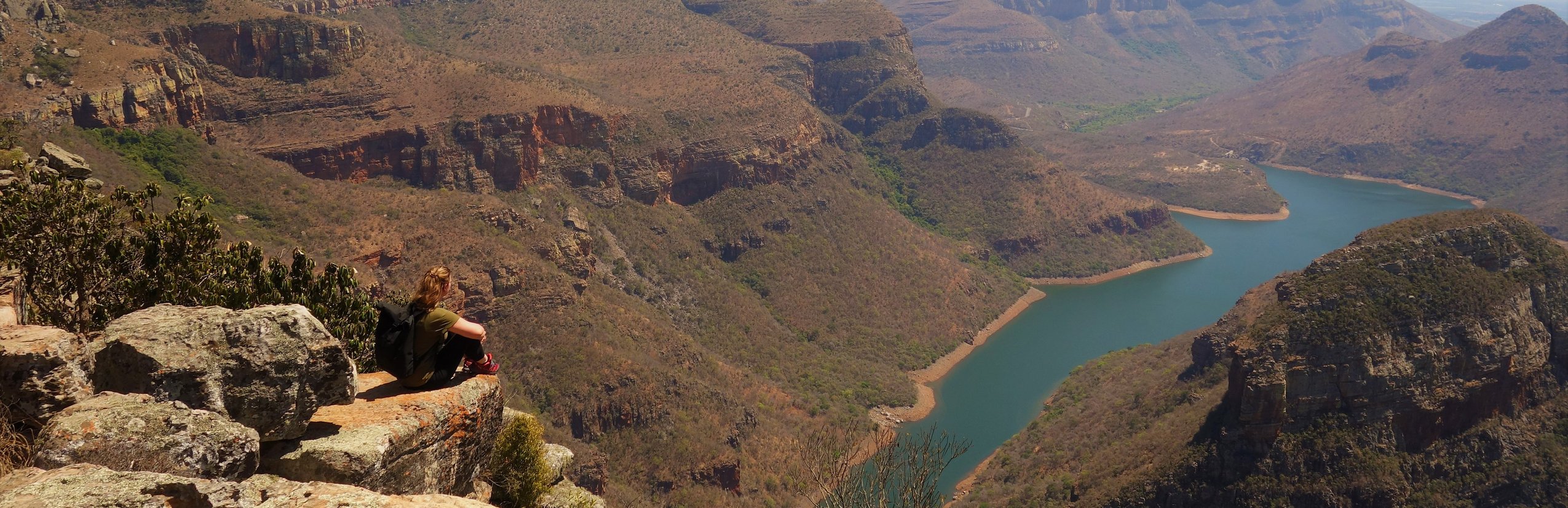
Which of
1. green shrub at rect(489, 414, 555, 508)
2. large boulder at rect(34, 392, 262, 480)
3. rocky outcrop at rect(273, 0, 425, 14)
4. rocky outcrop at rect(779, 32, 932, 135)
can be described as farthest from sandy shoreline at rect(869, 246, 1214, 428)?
large boulder at rect(34, 392, 262, 480)

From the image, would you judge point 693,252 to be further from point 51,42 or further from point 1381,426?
point 1381,426

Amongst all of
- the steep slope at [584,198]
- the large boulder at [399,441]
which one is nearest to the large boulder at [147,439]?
the large boulder at [399,441]

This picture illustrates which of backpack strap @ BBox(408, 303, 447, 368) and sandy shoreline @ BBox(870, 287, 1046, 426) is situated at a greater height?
backpack strap @ BBox(408, 303, 447, 368)

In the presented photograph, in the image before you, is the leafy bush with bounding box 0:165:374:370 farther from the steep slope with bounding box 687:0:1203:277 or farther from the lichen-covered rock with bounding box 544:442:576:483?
the steep slope with bounding box 687:0:1203:277

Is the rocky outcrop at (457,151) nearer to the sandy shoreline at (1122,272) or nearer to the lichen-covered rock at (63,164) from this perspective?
the lichen-covered rock at (63,164)

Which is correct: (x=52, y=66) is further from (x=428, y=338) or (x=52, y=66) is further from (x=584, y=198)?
(x=428, y=338)

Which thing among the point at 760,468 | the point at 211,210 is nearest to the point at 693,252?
the point at 760,468
